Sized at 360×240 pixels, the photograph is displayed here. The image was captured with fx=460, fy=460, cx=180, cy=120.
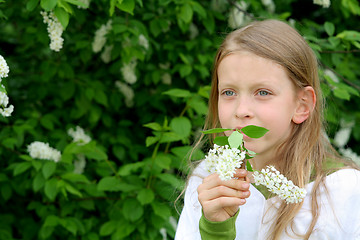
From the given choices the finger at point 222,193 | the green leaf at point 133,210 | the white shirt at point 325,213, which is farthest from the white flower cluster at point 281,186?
the green leaf at point 133,210

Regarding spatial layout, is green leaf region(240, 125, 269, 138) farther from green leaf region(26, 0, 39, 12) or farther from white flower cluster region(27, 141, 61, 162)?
white flower cluster region(27, 141, 61, 162)

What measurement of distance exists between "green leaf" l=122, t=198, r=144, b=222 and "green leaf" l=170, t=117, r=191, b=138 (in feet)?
1.42

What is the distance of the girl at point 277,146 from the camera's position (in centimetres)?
141

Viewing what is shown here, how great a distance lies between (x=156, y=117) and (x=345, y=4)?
143 cm

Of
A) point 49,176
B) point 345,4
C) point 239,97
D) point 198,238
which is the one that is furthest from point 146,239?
point 345,4

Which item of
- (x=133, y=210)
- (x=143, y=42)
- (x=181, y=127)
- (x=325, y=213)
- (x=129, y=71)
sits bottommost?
(x=133, y=210)

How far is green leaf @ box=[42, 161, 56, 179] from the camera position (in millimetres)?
2395

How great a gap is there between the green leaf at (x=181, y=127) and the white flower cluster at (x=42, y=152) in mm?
731

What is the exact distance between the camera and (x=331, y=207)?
4.79 feet

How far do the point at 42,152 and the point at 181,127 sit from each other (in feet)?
2.70

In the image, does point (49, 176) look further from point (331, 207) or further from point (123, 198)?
point (331, 207)

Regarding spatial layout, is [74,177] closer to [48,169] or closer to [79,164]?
[48,169]

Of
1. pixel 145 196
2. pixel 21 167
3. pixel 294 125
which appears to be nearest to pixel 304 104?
pixel 294 125

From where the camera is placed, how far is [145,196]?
7.61 feet
